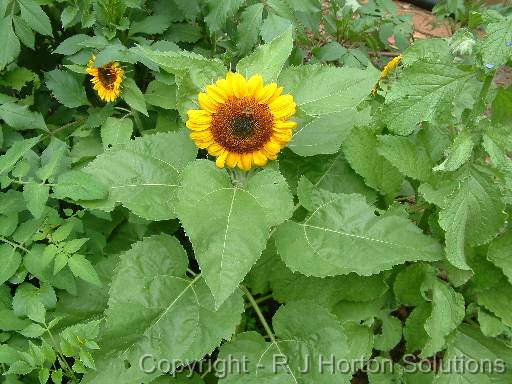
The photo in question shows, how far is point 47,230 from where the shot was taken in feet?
5.81

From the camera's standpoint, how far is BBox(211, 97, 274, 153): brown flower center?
156 centimetres

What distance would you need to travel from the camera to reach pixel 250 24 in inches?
82.1

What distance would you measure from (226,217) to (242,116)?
0.29m

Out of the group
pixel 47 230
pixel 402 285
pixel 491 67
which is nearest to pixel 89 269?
pixel 47 230

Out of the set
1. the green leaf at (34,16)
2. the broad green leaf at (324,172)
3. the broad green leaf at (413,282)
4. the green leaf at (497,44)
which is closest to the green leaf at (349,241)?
the broad green leaf at (413,282)

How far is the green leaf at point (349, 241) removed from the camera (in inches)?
66.2

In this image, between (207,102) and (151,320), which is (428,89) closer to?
(207,102)

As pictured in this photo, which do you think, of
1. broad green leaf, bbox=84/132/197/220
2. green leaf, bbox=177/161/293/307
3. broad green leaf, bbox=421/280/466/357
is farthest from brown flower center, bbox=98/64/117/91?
broad green leaf, bbox=421/280/466/357

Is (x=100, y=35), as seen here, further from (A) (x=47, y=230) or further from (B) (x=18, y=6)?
(A) (x=47, y=230)

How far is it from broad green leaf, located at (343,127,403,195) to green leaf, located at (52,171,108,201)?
872 millimetres

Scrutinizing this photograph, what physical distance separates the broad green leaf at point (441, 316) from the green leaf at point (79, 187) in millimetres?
1122

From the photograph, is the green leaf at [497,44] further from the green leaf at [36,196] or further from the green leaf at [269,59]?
the green leaf at [36,196]

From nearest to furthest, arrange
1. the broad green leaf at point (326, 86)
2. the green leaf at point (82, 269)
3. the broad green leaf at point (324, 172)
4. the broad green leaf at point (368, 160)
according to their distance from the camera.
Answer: the green leaf at point (82, 269) → the broad green leaf at point (326, 86) → the broad green leaf at point (368, 160) → the broad green leaf at point (324, 172)

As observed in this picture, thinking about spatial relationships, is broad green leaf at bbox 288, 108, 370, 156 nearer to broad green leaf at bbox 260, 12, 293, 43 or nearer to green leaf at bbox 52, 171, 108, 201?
broad green leaf at bbox 260, 12, 293, 43
